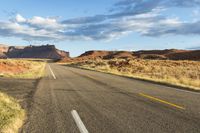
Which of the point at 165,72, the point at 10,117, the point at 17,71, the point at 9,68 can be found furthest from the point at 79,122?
the point at 165,72

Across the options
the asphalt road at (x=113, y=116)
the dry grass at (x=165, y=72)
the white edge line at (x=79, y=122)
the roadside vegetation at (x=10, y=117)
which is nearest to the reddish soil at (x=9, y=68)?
the dry grass at (x=165, y=72)

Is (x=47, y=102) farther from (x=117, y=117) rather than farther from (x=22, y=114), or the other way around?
(x=117, y=117)

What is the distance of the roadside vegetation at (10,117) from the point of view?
700cm

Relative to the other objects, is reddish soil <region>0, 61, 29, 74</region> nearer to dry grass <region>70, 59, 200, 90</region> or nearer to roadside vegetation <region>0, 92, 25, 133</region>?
dry grass <region>70, 59, 200, 90</region>

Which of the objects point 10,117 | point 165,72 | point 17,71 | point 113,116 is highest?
point 10,117

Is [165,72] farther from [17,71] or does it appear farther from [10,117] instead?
[10,117]

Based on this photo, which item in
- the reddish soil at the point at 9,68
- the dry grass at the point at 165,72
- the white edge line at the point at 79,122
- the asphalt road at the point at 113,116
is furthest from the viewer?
the reddish soil at the point at 9,68

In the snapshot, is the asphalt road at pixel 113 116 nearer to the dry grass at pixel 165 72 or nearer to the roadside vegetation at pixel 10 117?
the roadside vegetation at pixel 10 117

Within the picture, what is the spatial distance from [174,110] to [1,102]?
5776 mm

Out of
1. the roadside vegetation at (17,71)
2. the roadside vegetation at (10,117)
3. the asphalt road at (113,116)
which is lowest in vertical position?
the roadside vegetation at (17,71)

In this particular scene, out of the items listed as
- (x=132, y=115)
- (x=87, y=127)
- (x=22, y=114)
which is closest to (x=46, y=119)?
(x=22, y=114)

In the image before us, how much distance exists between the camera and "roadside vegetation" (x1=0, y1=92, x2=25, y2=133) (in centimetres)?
700

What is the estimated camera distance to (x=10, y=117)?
8.12 m

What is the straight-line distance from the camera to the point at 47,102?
11.3 meters
